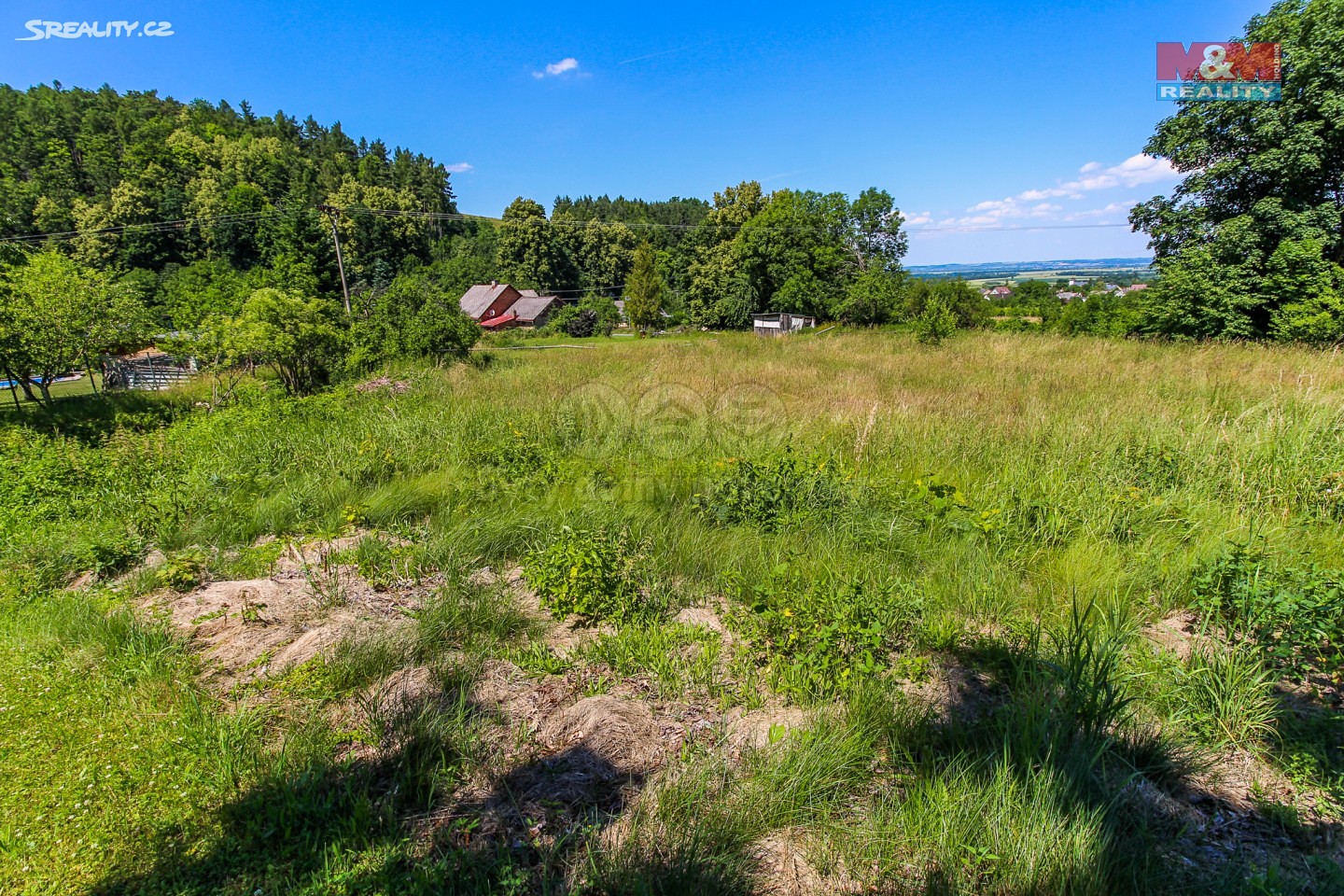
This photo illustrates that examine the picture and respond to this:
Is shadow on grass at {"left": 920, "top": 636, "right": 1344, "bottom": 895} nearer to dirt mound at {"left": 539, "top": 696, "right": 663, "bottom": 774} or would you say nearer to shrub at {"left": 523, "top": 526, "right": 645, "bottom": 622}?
dirt mound at {"left": 539, "top": 696, "right": 663, "bottom": 774}

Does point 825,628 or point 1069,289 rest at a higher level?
point 1069,289

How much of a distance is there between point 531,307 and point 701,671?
53.2 m

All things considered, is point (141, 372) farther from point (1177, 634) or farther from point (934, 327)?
point (1177, 634)

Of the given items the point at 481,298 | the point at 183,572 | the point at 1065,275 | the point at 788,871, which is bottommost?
the point at 788,871

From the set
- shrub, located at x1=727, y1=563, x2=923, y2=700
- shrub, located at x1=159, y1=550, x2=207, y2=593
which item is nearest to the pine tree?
shrub, located at x1=159, y1=550, x2=207, y2=593

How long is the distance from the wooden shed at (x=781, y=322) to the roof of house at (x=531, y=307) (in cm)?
2416

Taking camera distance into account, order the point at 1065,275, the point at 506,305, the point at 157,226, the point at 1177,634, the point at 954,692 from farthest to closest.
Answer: the point at 506,305, the point at 1065,275, the point at 157,226, the point at 1177,634, the point at 954,692

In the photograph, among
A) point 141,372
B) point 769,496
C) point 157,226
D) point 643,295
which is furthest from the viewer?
point 157,226

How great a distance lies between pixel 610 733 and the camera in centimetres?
246

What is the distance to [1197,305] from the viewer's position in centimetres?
1410

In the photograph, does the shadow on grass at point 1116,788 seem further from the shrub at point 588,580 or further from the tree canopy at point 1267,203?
the tree canopy at point 1267,203

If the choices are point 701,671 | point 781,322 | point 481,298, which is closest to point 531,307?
point 481,298

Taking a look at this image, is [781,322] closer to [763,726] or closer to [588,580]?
[588,580]

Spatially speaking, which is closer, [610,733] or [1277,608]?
[610,733]
